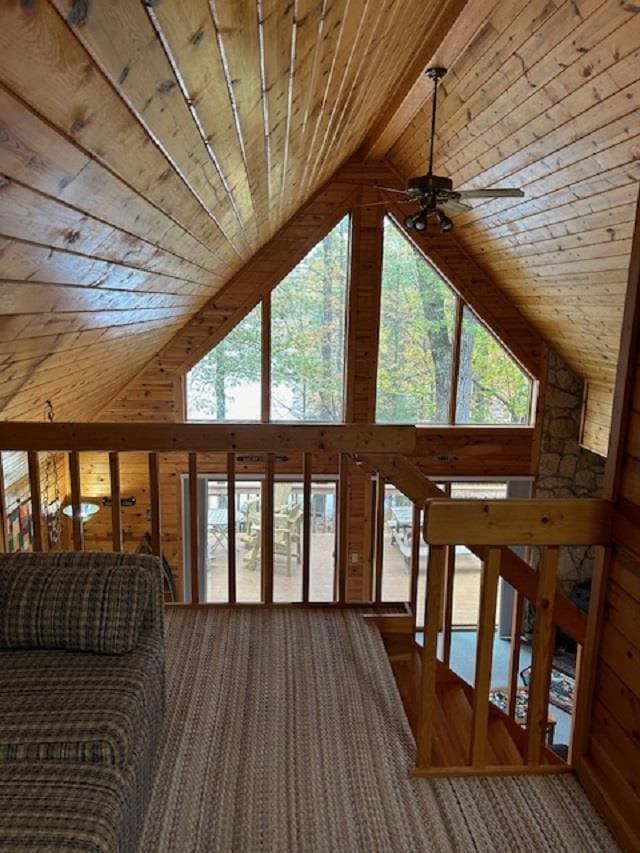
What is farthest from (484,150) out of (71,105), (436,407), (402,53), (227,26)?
(71,105)

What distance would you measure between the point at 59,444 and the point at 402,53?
247 centimetres

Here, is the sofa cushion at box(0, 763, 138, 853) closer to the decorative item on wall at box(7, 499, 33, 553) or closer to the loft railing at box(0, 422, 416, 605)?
the loft railing at box(0, 422, 416, 605)

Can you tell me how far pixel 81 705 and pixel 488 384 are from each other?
6087 millimetres

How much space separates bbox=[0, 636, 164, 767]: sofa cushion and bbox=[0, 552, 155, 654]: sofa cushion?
40mm

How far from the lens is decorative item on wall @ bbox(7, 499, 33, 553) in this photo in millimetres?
4965

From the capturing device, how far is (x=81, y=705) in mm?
1597

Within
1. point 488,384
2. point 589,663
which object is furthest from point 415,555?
A: point 488,384

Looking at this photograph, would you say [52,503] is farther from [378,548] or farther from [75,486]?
[378,548]

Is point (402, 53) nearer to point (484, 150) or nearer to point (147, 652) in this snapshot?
point (484, 150)

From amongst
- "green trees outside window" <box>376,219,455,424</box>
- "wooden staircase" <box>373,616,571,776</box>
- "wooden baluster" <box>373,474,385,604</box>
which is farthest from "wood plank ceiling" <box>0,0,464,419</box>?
"green trees outside window" <box>376,219,455,424</box>

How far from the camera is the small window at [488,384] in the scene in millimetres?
6875

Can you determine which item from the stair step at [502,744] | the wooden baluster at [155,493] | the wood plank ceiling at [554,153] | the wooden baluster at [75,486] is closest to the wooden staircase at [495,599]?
the stair step at [502,744]

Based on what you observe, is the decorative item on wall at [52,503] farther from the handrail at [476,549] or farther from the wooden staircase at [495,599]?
the wooden staircase at [495,599]

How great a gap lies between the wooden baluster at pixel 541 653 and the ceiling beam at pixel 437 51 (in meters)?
2.57
